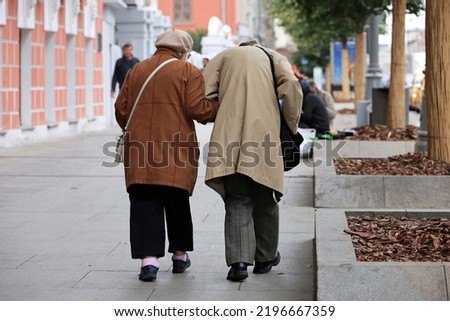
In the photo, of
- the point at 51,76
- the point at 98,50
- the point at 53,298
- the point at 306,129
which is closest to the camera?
the point at 53,298

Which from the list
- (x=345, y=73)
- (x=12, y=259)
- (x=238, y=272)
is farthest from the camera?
(x=345, y=73)

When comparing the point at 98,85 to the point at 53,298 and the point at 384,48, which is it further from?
the point at 384,48

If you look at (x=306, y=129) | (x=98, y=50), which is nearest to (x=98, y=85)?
(x=98, y=50)

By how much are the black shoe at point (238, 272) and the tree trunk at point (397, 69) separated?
33.1 ft

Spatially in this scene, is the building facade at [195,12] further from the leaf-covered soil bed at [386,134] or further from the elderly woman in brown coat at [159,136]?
the elderly woman in brown coat at [159,136]

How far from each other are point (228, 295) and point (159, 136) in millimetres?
1146

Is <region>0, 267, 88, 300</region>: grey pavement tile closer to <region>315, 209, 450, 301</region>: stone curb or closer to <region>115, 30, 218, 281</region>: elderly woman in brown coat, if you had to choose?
<region>115, 30, 218, 281</region>: elderly woman in brown coat

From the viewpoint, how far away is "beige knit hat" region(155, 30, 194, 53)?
761 cm

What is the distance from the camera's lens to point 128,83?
7613 millimetres

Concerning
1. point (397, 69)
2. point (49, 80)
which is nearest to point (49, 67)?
point (49, 80)

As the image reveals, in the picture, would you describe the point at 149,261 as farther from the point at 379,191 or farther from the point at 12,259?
the point at 379,191

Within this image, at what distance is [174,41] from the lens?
25.0 feet

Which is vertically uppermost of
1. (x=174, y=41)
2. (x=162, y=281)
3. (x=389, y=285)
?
(x=174, y=41)
